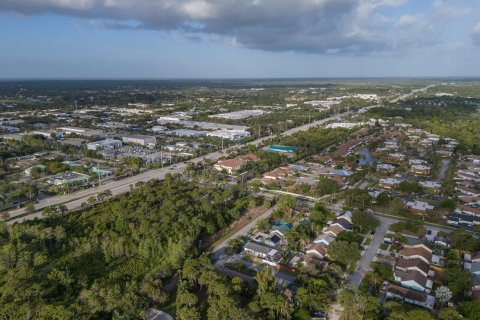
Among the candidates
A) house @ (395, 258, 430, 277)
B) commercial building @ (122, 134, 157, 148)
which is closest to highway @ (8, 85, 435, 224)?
commercial building @ (122, 134, 157, 148)

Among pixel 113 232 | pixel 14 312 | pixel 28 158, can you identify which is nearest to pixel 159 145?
pixel 28 158

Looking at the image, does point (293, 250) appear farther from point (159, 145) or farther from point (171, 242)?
point (159, 145)

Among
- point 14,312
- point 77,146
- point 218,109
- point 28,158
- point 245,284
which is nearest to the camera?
point 14,312

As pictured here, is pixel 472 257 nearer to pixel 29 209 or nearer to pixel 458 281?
pixel 458 281

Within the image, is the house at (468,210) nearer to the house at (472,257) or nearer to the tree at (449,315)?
Result: the house at (472,257)

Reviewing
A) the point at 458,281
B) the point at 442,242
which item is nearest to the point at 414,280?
the point at 458,281

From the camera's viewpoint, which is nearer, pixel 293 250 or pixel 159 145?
pixel 293 250

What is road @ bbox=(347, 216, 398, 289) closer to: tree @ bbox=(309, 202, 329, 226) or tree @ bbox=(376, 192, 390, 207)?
tree @ bbox=(376, 192, 390, 207)

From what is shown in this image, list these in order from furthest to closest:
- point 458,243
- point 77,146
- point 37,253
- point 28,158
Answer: point 77,146, point 28,158, point 458,243, point 37,253
